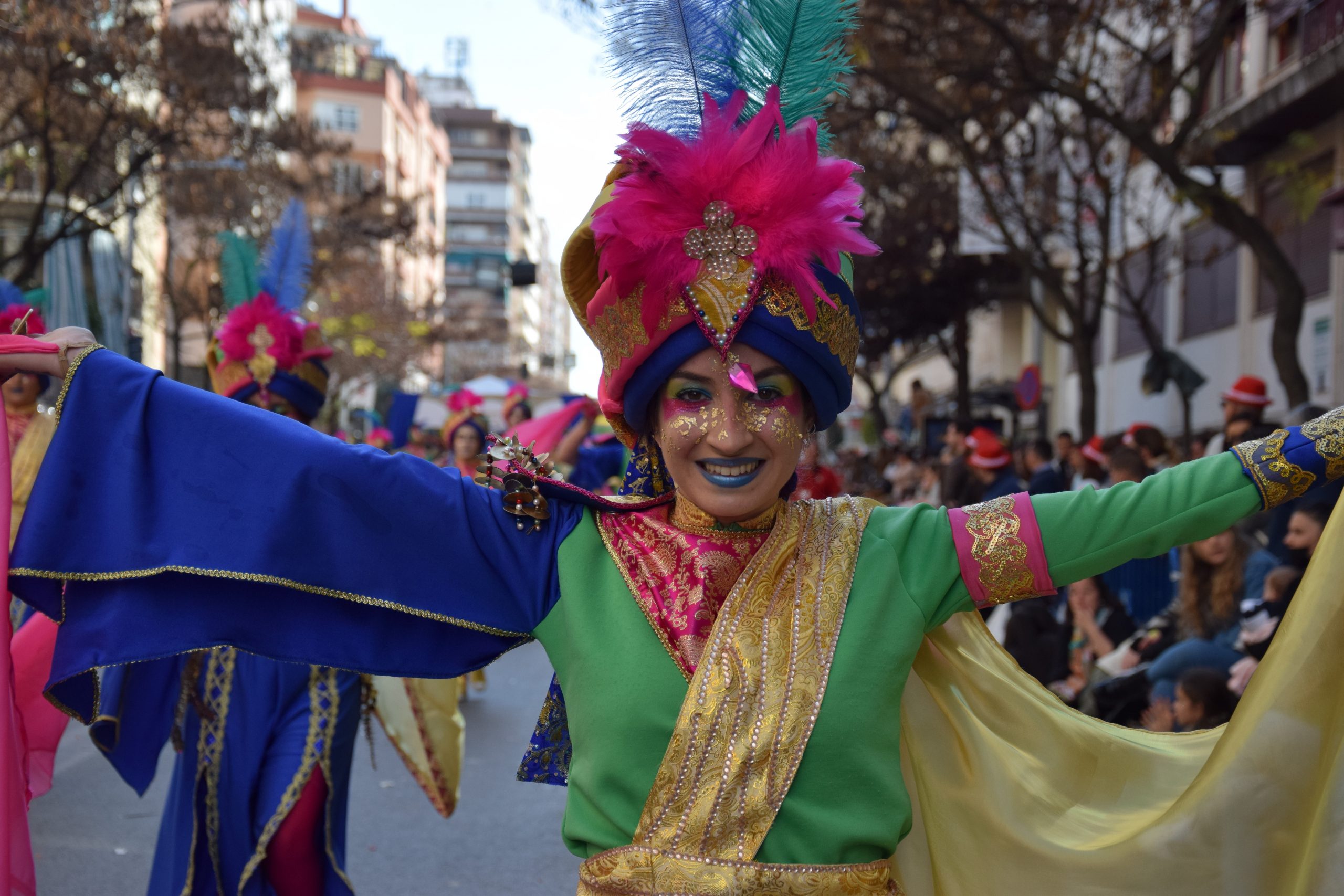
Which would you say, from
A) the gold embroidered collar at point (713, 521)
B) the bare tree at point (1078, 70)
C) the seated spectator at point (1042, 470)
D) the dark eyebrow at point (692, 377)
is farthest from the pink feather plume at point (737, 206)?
the bare tree at point (1078, 70)

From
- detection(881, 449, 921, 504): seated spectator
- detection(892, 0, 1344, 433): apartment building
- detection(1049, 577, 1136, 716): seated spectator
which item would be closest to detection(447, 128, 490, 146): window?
detection(892, 0, 1344, 433): apartment building

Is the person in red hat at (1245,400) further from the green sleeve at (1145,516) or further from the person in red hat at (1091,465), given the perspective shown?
the green sleeve at (1145,516)

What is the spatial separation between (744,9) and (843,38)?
8.0 inches

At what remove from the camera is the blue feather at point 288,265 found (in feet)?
18.4

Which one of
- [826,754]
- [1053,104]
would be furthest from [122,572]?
[1053,104]

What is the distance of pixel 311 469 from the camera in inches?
96.7

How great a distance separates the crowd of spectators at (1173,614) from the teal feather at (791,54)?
0.76 m

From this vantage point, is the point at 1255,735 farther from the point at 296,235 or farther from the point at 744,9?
the point at 296,235

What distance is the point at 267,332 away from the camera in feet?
15.9

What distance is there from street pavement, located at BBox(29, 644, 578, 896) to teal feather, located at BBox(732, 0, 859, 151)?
12.1ft

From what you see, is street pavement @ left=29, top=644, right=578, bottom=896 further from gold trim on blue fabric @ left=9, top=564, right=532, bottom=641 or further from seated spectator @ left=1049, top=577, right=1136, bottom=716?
gold trim on blue fabric @ left=9, top=564, right=532, bottom=641

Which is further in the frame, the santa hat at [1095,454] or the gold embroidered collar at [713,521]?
the santa hat at [1095,454]

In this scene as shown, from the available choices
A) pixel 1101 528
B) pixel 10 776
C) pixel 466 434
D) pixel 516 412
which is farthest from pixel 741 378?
pixel 516 412

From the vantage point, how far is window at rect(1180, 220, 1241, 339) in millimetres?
18453
